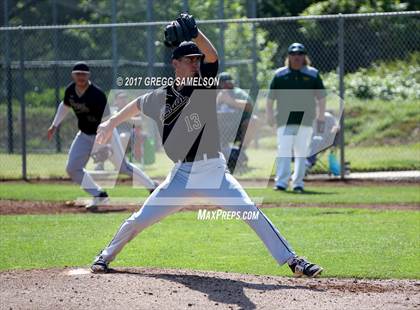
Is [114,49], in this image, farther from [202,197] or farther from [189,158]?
[202,197]

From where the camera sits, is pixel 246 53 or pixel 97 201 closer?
pixel 97 201

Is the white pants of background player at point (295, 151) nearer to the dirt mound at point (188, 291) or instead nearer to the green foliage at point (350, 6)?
the dirt mound at point (188, 291)

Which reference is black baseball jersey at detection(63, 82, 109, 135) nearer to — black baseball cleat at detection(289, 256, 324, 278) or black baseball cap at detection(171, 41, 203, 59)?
black baseball cap at detection(171, 41, 203, 59)

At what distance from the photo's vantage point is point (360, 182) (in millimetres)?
16391

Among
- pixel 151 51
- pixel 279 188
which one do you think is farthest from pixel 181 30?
pixel 151 51

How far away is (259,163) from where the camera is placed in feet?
62.2

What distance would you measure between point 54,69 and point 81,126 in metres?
6.34

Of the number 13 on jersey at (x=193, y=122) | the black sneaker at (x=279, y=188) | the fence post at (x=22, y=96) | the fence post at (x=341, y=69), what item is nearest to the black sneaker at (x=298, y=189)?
the black sneaker at (x=279, y=188)

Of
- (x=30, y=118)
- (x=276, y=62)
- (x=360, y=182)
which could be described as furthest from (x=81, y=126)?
(x=276, y=62)

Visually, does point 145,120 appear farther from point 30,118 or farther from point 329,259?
point 329,259

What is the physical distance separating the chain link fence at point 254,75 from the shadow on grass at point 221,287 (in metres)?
9.49

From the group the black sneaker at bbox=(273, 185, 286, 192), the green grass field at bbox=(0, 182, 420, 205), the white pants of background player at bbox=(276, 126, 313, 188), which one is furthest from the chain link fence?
the white pants of background player at bbox=(276, 126, 313, 188)

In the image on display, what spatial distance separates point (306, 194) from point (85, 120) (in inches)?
150

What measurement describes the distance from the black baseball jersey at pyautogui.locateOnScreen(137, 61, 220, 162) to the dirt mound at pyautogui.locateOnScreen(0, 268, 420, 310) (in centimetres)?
113
